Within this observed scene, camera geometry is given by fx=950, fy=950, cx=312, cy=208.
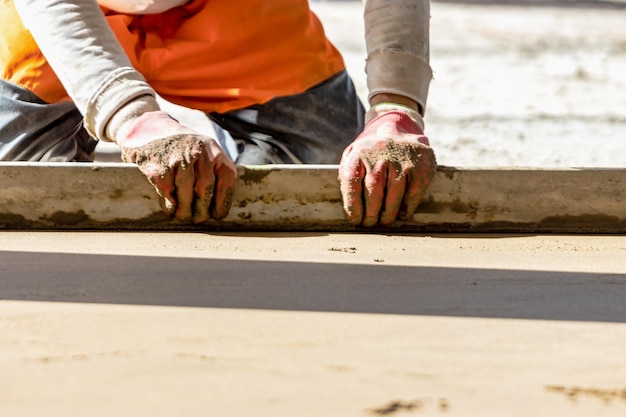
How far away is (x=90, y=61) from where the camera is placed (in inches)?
81.0

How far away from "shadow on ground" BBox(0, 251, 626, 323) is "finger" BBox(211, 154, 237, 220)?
9.4 inches

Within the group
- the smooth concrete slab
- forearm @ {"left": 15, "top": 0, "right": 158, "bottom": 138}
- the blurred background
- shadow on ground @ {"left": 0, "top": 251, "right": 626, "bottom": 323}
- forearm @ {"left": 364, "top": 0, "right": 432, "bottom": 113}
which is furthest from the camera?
the blurred background

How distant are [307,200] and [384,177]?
174mm

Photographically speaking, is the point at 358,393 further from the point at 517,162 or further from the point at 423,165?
the point at 517,162

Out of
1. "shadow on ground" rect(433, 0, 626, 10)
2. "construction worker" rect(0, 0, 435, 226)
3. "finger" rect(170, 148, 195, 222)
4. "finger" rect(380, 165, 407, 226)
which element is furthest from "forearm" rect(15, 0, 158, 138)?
"shadow on ground" rect(433, 0, 626, 10)

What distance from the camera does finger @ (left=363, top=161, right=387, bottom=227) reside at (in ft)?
6.17

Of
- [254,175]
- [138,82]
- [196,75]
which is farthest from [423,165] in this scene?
[196,75]

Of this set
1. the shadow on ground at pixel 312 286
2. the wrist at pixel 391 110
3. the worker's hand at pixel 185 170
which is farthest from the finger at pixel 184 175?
the wrist at pixel 391 110

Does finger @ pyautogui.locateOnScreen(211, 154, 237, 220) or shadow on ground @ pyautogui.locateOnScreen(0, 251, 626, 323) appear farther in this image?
finger @ pyautogui.locateOnScreen(211, 154, 237, 220)

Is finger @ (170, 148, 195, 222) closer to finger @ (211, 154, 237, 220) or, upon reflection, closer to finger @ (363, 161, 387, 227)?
finger @ (211, 154, 237, 220)

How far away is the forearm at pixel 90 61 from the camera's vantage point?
204cm

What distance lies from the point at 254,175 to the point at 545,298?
2.24 feet

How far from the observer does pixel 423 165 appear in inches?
75.7

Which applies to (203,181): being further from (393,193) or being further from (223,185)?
(393,193)
